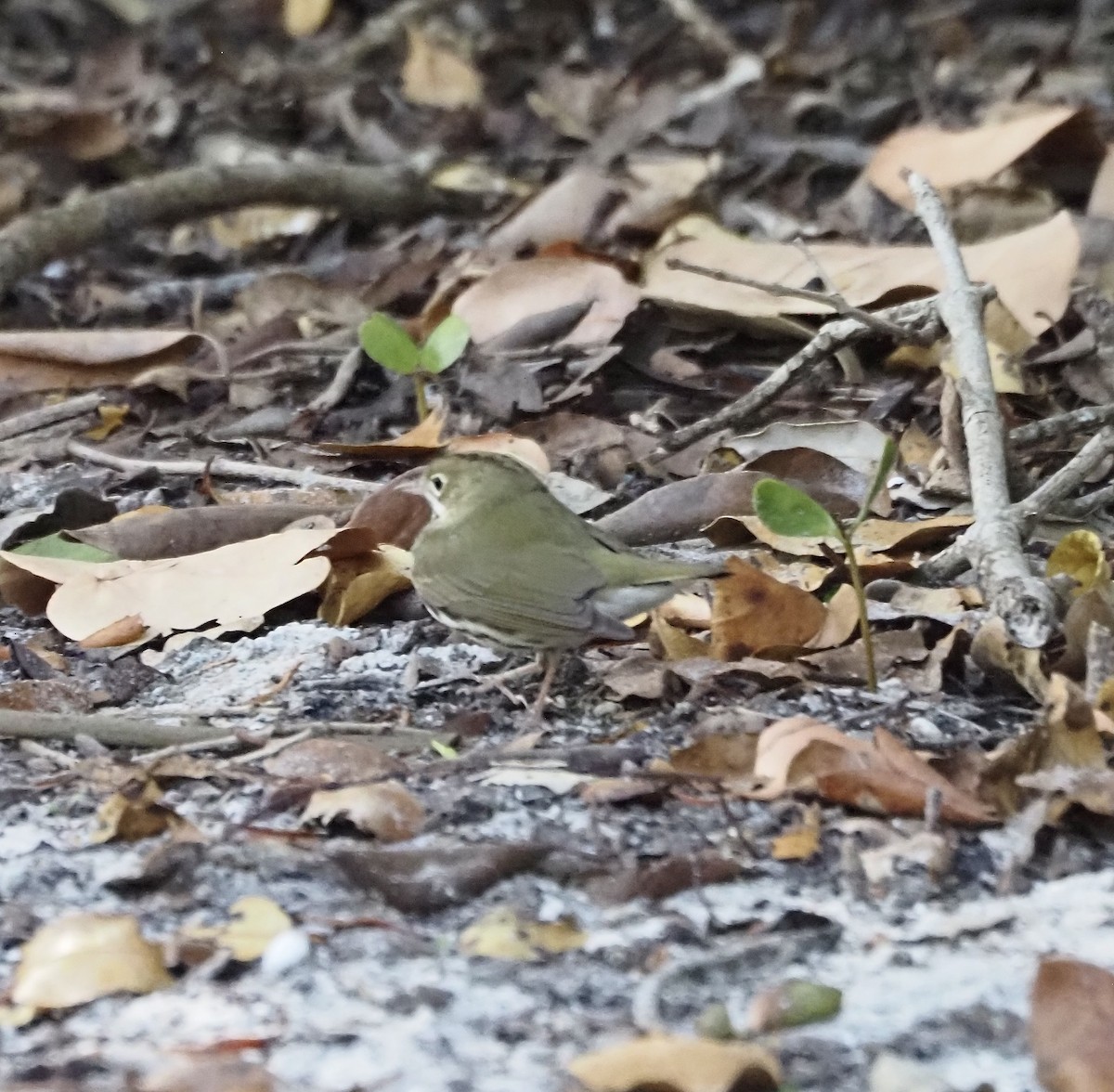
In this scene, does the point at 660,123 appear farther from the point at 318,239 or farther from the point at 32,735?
the point at 32,735

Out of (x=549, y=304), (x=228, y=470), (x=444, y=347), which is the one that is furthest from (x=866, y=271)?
(x=228, y=470)

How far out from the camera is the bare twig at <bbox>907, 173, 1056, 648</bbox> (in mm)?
2738

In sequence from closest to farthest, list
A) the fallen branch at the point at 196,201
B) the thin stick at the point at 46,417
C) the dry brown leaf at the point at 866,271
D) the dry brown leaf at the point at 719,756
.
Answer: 1. the dry brown leaf at the point at 719,756
2. the dry brown leaf at the point at 866,271
3. the thin stick at the point at 46,417
4. the fallen branch at the point at 196,201

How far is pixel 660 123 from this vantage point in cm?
734

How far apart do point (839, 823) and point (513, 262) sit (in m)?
3.03

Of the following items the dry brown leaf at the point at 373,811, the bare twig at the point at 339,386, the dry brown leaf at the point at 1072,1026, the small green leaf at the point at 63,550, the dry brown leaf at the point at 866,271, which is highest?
the dry brown leaf at the point at 1072,1026

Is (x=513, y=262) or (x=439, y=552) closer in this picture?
(x=439, y=552)

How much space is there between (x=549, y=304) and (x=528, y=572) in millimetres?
1827

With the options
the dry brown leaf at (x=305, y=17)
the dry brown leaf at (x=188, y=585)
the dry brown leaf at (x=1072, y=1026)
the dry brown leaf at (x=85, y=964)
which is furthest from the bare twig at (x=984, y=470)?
the dry brown leaf at (x=305, y=17)

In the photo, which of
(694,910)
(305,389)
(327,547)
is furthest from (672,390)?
(694,910)

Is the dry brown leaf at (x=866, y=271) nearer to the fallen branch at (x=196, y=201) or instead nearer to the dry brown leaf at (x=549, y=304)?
the dry brown leaf at (x=549, y=304)

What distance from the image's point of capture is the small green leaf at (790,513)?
2.55 meters

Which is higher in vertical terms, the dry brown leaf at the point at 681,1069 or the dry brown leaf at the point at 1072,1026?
the dry brown leaf at the point at 681,1069

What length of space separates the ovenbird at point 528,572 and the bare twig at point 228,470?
54 cm
